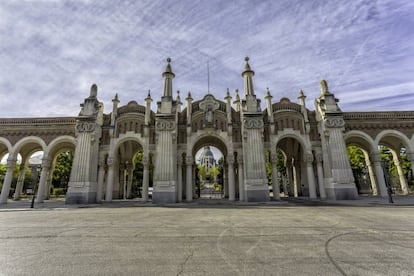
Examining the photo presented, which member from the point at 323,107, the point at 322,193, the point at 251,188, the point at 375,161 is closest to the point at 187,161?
the point at 251,188

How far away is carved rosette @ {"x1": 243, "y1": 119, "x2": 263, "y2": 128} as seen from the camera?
22469 millimetres

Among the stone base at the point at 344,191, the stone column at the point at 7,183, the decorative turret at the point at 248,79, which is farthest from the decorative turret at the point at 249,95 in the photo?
the stone column at the point at 7,183

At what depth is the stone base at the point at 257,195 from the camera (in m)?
20.3

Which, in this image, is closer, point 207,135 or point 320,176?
point 320,176

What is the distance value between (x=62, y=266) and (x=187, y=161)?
62.0 ft

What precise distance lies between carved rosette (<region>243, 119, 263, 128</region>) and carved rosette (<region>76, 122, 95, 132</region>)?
16.8 metres

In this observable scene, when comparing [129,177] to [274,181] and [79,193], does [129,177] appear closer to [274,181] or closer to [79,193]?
[79,193]

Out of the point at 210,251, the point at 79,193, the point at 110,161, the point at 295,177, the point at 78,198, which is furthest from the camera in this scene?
the point at 295,177

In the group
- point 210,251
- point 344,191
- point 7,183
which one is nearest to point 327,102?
point 344,191

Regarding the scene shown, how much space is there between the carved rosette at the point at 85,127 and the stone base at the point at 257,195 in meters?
18.1

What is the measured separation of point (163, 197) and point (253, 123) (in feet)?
39.8

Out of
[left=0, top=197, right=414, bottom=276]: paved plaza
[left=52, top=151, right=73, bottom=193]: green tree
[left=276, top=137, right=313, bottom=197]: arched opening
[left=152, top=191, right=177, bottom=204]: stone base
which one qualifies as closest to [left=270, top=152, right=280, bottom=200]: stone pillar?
[left=276, top=137, right=313, bottom=197]: arched opening

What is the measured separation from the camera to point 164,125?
22.5 metres

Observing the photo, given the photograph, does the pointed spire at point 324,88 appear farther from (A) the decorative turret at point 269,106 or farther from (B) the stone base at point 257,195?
(B) the stone base at point 257,195
